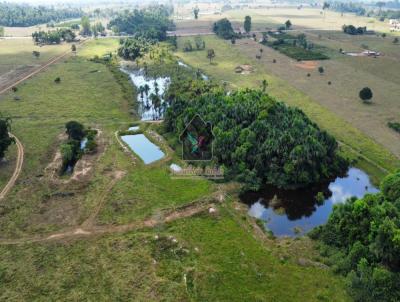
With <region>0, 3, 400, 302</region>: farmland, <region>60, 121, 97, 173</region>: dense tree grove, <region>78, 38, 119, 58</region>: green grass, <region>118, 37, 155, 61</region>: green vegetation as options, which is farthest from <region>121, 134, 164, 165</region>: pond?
<region>78, 38, 119, 58</region>: green grass

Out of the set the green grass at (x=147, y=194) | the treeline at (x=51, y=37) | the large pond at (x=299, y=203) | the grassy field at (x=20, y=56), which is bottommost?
the large pond at (x=299, y=203)

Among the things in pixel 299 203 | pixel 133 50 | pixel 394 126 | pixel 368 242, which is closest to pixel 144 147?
pixel 299 203

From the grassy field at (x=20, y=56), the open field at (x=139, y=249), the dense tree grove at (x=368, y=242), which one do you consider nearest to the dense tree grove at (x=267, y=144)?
the open field at (x=139, y=249)

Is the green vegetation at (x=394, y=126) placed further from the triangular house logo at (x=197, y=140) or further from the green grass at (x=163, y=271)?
the green grass at (x=163, y=271)

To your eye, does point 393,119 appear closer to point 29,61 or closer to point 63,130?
point 63,130

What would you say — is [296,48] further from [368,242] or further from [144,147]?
[368,242]

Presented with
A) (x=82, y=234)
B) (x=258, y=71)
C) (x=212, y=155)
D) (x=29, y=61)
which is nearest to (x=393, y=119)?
(x=212, y=155)
